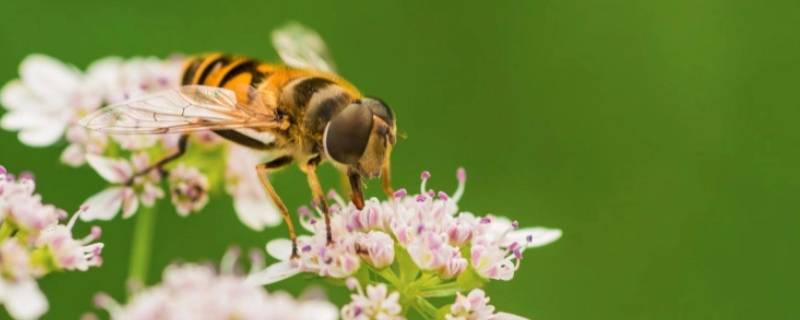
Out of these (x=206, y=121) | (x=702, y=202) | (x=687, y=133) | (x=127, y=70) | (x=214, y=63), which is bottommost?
(x=206, y=121)

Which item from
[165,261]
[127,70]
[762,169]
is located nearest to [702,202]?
[762,169]

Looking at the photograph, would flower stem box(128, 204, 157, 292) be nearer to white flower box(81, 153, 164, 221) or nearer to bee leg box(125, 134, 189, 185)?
white flower box(81, 153, 164, 221)

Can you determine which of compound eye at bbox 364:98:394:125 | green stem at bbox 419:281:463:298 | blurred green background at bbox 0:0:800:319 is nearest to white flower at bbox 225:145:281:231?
compound eye at bbox 364:98:394:125

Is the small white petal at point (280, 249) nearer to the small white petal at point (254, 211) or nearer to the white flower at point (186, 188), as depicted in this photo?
the white flower at point (186, 188)

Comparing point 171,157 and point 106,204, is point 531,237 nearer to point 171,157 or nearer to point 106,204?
point 171,157

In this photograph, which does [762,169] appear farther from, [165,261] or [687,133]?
[165,261]

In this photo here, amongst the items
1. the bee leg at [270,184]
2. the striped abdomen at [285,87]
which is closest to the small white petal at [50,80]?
the striped abdomen at [285,87]
